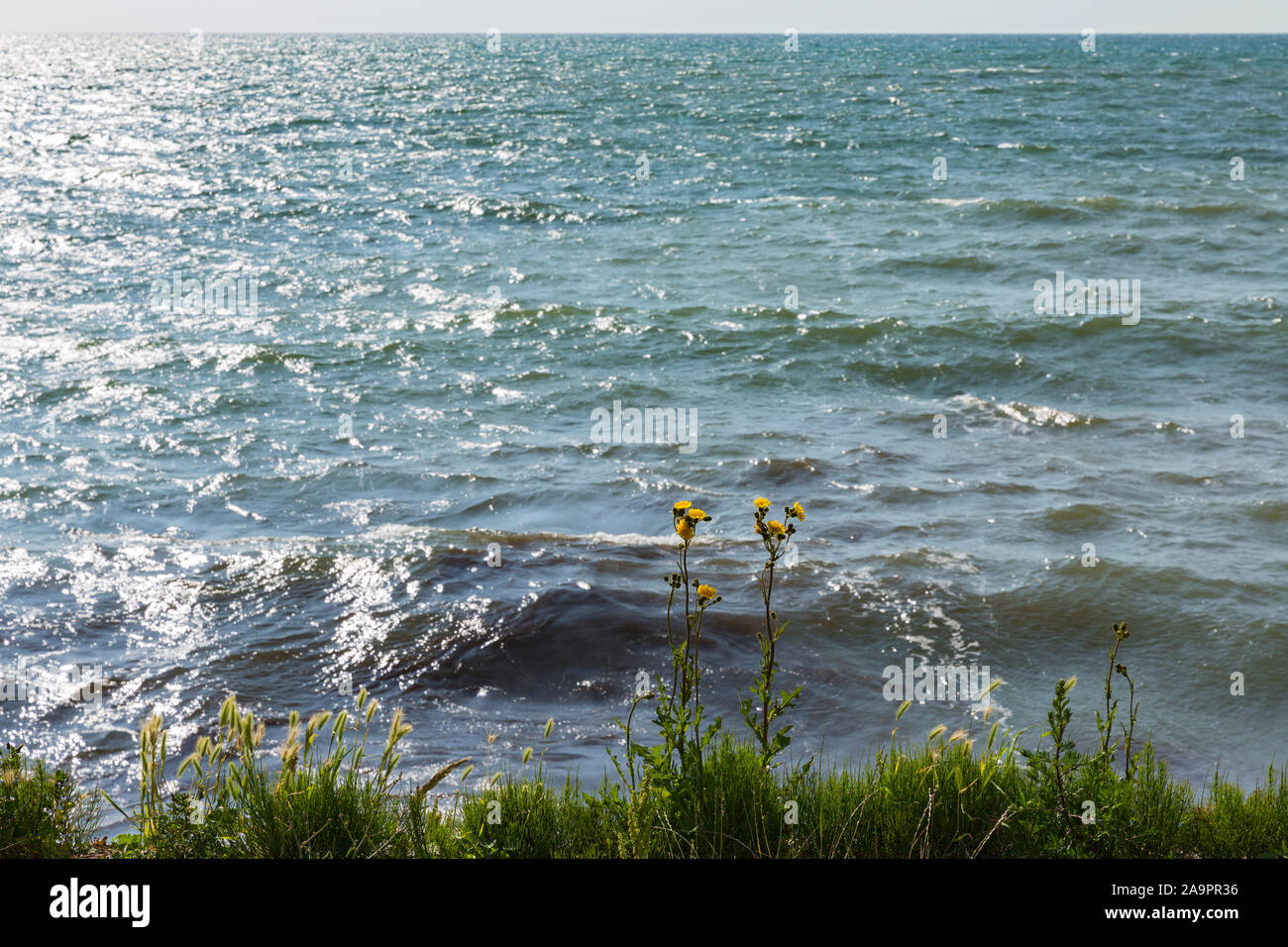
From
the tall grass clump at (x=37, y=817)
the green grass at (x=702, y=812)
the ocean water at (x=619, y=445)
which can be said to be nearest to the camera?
the green grass at (x=702, y=812)

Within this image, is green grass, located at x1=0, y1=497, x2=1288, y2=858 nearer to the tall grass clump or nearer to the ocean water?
the tall grass clump

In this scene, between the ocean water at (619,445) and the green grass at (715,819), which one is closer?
the green grass at (715,819)

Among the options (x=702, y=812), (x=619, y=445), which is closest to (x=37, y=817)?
(x=702, y=812)

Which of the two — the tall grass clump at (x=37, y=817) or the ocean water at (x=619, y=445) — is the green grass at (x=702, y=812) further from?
the ocean water at (x=619, y=445)

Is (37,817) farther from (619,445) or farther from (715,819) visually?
(619,445)

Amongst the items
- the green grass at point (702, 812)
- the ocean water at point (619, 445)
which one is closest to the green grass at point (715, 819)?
the green grass at point (702, 812)

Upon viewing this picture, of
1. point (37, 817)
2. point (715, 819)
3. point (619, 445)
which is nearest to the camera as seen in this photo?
point (715, 819)

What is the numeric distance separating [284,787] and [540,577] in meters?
4.83

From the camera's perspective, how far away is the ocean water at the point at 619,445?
7262mm

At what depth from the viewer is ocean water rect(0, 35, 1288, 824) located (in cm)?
726

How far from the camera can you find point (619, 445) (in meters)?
12.1

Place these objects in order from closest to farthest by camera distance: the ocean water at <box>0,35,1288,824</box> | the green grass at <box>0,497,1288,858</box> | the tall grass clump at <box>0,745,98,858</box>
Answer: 1. the green grass at <box>0,497,1288,858</box>
2. the tall grass clump at <box>0,745,98,858</box>
3. the ocean water at <box>0,35,1288,824</box>

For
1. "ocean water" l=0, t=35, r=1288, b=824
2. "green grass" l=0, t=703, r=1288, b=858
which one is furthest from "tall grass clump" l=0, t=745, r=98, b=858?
"ocean water" l=0, t=35, r=1288, b=824
